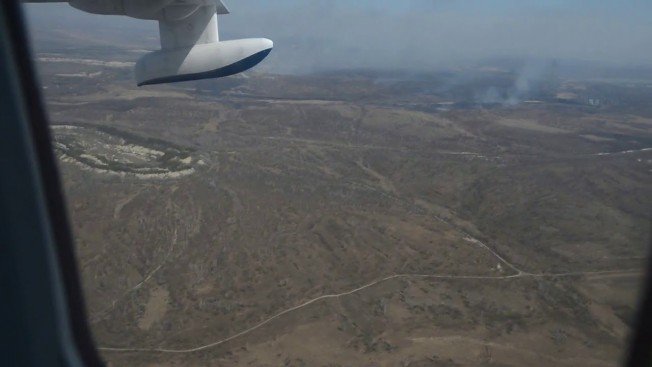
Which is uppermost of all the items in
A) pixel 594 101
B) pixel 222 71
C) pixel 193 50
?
pixel 193 50

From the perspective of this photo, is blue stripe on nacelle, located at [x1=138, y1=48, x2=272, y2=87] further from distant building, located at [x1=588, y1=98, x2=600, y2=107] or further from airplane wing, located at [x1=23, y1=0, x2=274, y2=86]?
distant building, located at [x1=588, y1=98, x2=600, y2=107]

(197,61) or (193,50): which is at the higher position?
(193,50)

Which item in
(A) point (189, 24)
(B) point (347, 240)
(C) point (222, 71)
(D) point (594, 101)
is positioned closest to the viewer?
(A) point (189, 24)

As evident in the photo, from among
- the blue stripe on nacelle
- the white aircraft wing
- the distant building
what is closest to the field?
the blue stripe on nacelle

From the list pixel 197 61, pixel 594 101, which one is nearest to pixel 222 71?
pixel 197 61

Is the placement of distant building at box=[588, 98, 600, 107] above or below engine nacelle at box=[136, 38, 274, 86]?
below

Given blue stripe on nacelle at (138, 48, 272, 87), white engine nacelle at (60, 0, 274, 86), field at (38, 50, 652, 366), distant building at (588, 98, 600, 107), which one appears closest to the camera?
white engine nacelle at (60, 0, 274, 86)

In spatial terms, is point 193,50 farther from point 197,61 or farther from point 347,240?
point 347,240
